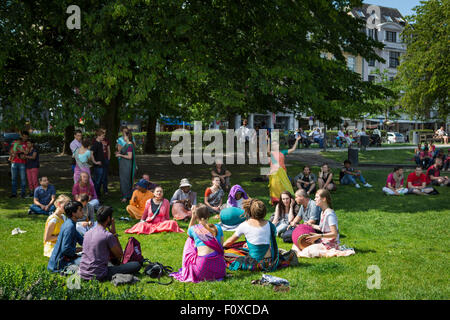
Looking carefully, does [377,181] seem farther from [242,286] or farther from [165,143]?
[165,143]

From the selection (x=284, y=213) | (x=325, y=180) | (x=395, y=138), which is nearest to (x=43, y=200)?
(x=284, y=213)

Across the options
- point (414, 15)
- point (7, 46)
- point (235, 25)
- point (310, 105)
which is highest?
point (414, 15)

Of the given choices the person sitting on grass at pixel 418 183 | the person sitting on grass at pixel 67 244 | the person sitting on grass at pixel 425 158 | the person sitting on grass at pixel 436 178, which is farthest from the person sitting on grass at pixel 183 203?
the person sitting on grass at pixel 425 158

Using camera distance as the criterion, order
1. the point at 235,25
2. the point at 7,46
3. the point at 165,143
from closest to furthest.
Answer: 1. the point at 7,46
2. the point at 235,25
3. the point at 165,143

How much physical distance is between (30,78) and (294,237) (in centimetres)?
1024

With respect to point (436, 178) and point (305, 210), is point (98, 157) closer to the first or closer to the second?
point (305, 210)

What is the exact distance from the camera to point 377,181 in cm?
1828

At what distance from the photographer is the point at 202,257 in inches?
259

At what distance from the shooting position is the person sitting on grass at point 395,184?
15.1 meters

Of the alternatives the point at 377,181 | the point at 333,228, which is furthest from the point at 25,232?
the point at 377,181

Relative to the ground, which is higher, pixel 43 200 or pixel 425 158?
pixel 425 158

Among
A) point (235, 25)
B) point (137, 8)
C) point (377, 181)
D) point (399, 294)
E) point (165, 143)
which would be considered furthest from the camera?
point (165, 143)

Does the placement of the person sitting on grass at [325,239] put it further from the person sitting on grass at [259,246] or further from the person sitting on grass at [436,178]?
the person sitting on grass at [436,178]

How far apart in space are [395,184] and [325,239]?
8.60 meters
